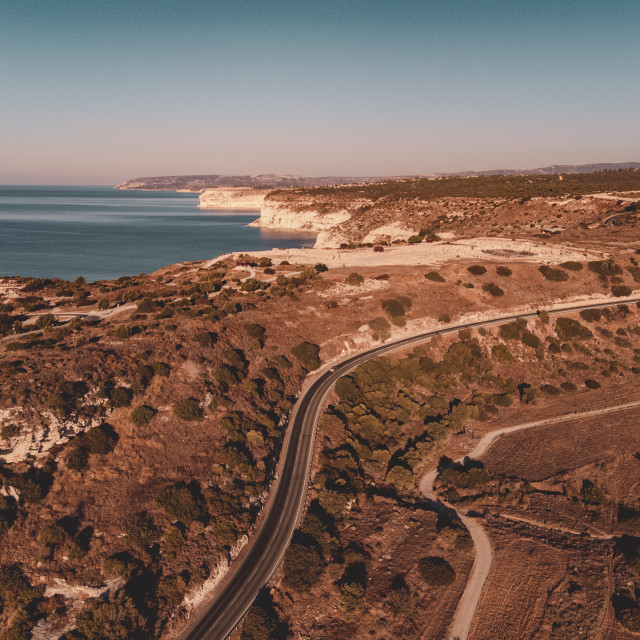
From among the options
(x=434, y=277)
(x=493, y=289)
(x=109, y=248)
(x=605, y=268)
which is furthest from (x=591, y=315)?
(x=109, y=248)

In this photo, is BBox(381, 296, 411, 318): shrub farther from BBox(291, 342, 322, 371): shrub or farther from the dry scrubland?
BBox(291, 342, 322, 371): shrub

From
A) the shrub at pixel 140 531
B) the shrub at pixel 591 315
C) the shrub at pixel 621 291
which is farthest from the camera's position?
the shrub at pixel 621 291

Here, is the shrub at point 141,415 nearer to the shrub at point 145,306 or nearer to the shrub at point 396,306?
the shrub at point 145,306

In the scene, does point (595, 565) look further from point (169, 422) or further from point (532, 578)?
point (169, 422)

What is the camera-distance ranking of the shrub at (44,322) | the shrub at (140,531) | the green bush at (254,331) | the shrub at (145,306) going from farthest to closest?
the shrub at (145,306), the green bush at (254,331), the shrub at (44,322), the shrub at (140,531)

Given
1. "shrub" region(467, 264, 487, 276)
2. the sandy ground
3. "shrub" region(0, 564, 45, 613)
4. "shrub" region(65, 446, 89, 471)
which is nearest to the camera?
"shrub" region(0, 564, 45, 613)

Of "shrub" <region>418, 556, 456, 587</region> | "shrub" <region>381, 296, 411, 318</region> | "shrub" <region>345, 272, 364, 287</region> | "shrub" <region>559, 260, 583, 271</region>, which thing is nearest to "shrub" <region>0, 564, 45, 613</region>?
"shrub" <region>418, 556, 456, 587</region>

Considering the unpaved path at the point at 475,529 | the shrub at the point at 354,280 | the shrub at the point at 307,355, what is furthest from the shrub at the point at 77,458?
the shrub at the point at 354,280
